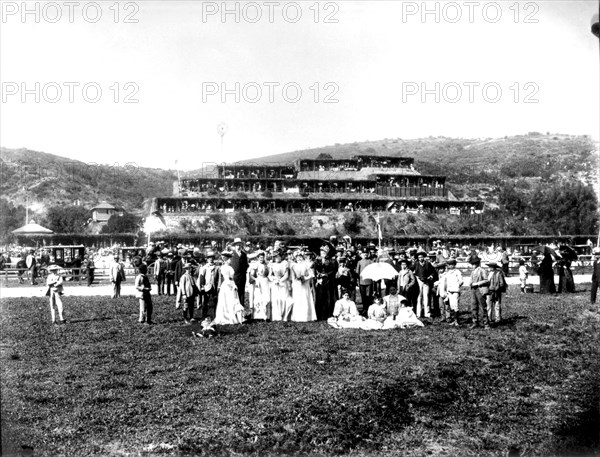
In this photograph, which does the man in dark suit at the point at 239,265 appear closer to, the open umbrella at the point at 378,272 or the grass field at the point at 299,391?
the grass field at the point at 299,391

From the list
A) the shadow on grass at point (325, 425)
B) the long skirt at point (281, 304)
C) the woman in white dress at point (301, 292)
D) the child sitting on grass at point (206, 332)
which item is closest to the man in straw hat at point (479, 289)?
the woman in white dress at point (301, 292)

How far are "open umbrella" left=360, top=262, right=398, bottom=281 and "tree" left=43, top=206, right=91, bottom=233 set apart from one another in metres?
74.1

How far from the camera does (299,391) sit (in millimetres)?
8805

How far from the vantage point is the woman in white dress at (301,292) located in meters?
16.1

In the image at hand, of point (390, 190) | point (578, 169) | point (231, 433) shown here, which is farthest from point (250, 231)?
Answer: point (578, 169)

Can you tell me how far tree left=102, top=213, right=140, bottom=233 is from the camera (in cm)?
7956

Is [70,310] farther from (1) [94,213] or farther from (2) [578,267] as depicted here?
(1) [94,213]

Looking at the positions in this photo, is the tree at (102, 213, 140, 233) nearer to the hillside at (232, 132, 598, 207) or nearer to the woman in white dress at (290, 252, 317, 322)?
the hillside at (232, 132, 598, 207)

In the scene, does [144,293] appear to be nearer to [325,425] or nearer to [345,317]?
[345,317]

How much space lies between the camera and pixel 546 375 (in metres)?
10.5

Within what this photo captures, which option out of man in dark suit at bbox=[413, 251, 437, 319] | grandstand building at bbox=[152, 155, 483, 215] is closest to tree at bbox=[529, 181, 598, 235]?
grandstand building at bbox=[152, 155, 483, 215]

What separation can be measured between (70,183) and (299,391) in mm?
109885

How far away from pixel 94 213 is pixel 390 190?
42.6 m

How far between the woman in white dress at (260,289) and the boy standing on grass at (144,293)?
107 inches
